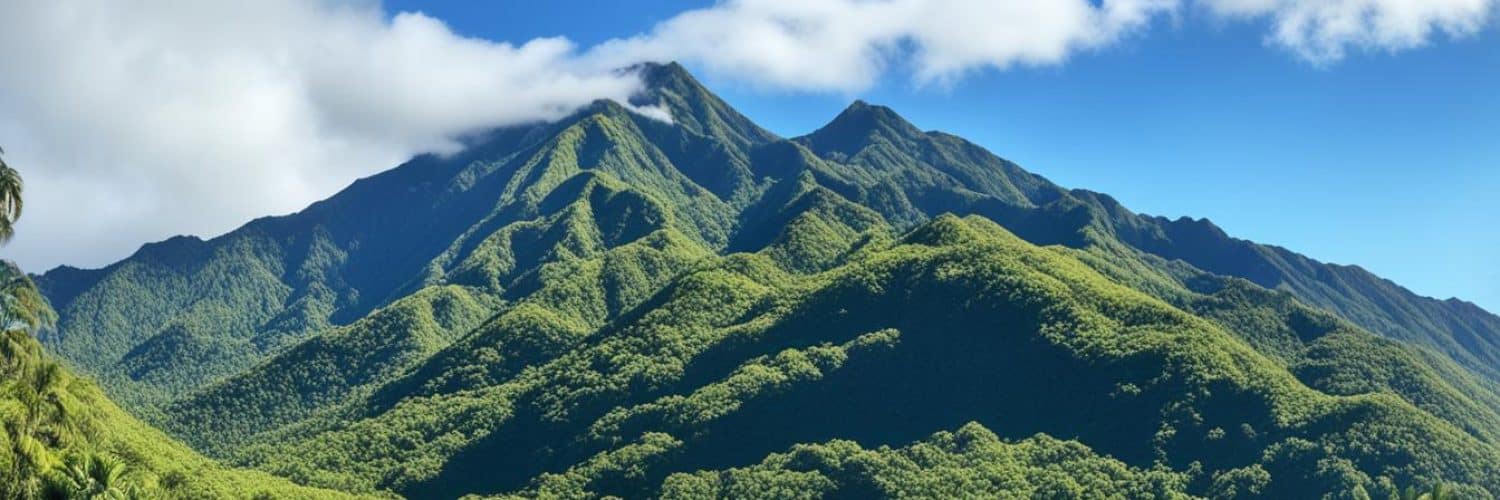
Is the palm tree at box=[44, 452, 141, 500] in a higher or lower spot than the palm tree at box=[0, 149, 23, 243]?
lower

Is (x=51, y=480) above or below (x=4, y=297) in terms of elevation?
below

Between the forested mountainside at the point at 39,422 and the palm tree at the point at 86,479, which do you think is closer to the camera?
the forested mountainside at the point at 39,422

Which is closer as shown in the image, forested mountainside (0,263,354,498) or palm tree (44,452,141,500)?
forested mountainside (0,263,354,498)

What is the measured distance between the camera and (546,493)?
194750mm

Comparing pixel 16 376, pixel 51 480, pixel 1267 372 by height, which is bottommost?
pixel 51 480

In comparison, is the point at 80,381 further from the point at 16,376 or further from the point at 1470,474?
the point at 1470,474

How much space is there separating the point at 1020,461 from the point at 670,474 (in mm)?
58602

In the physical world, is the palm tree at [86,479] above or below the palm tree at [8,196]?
below

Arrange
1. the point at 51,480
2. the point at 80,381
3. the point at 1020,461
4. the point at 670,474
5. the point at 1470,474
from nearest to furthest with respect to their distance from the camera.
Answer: the point at 51,480, the point at 80,381, the point at 1470,474, the point at 1020,461, the point at 670,474

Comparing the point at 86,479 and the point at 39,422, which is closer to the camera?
the point at 86,479

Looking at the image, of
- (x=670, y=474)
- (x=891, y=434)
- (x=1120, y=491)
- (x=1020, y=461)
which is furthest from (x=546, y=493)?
(x=1120, y=491)

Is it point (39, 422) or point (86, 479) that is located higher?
point (39, 422)

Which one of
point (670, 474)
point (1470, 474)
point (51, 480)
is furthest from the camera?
point (670, 474)

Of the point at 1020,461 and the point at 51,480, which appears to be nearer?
the point at 51,480
